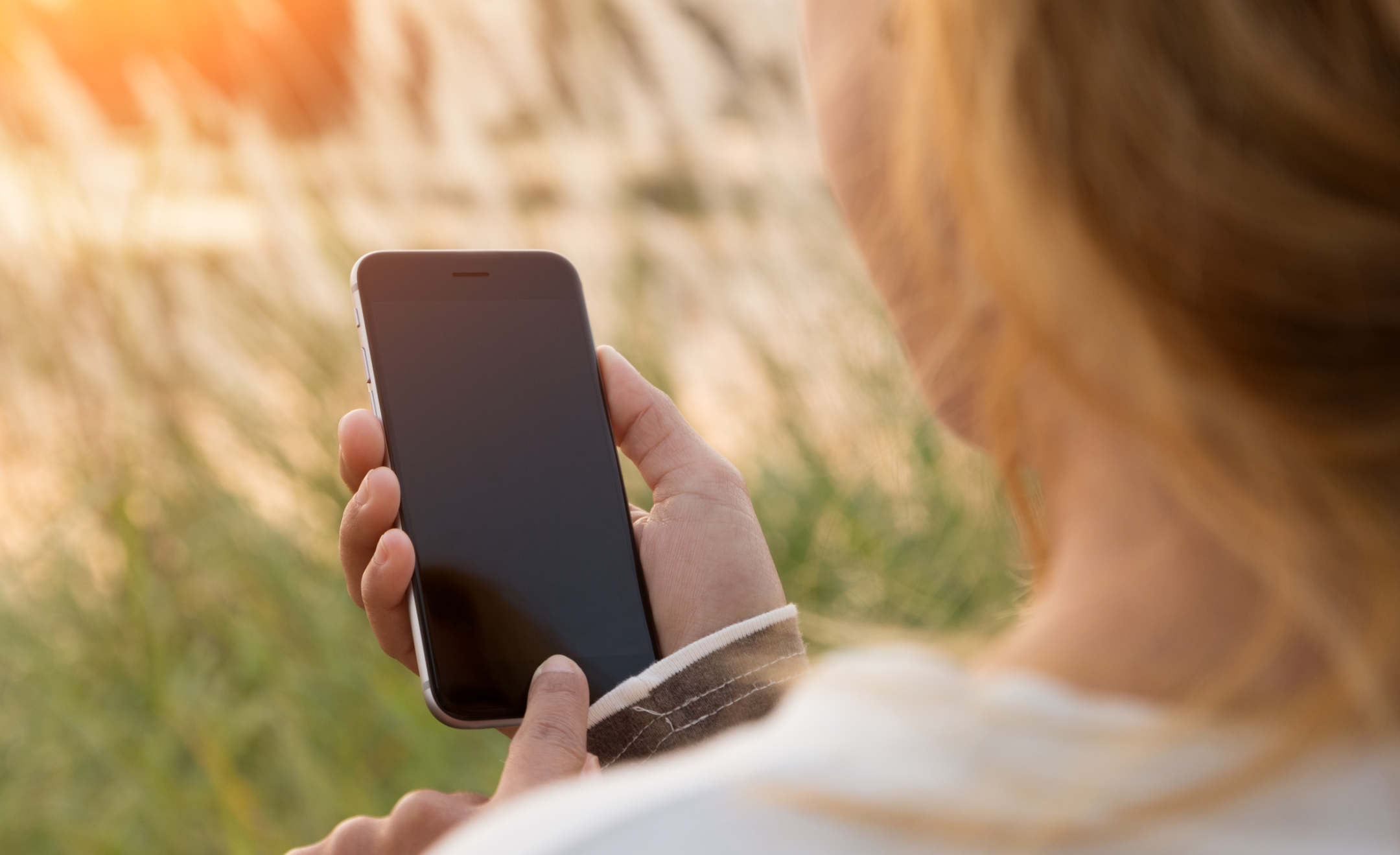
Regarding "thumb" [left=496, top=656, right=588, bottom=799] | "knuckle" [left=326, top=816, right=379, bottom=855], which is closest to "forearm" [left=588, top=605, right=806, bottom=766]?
"thumb" [left=496, top=656, right=588, bottom=799]

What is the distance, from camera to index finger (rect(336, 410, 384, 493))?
0.81 metres

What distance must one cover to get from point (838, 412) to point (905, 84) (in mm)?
1018

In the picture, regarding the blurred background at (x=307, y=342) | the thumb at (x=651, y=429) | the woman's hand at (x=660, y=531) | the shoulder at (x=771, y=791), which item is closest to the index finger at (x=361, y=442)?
the woman's hand at (x=660, y=531)

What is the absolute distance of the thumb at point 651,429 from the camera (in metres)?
0.90

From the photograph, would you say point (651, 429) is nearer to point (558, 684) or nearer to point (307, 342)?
point (558, 684)

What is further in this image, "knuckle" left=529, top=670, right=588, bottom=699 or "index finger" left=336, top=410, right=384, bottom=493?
"index finger" left=336, top=410, right=384, bottom=493

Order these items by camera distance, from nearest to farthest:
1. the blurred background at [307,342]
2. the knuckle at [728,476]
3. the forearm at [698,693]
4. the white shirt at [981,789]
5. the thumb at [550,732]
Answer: the white shirt at [981,789] → the thumb at [550,732] → the forearm at [698,693] → the knuckle at [728,476] → the blurred background at [307,342]

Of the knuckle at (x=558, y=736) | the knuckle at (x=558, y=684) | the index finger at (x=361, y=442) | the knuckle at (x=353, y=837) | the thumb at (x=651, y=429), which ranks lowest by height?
the knuckle at (x=353, y=837)

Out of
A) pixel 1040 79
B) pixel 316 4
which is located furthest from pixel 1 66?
pixel 1040 79

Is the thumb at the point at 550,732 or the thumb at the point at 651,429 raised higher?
the thumb at the point at 651,429

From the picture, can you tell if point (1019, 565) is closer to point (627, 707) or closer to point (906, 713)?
point (627, 707)

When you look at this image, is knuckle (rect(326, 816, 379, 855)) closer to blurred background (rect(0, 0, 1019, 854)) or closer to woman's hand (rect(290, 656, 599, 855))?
woman's hand (rect(290, 656, 599, 855))

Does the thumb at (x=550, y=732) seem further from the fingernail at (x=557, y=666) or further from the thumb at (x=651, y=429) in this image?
the thumb at (x=651, y=429)

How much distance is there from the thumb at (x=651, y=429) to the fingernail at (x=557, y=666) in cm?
21
